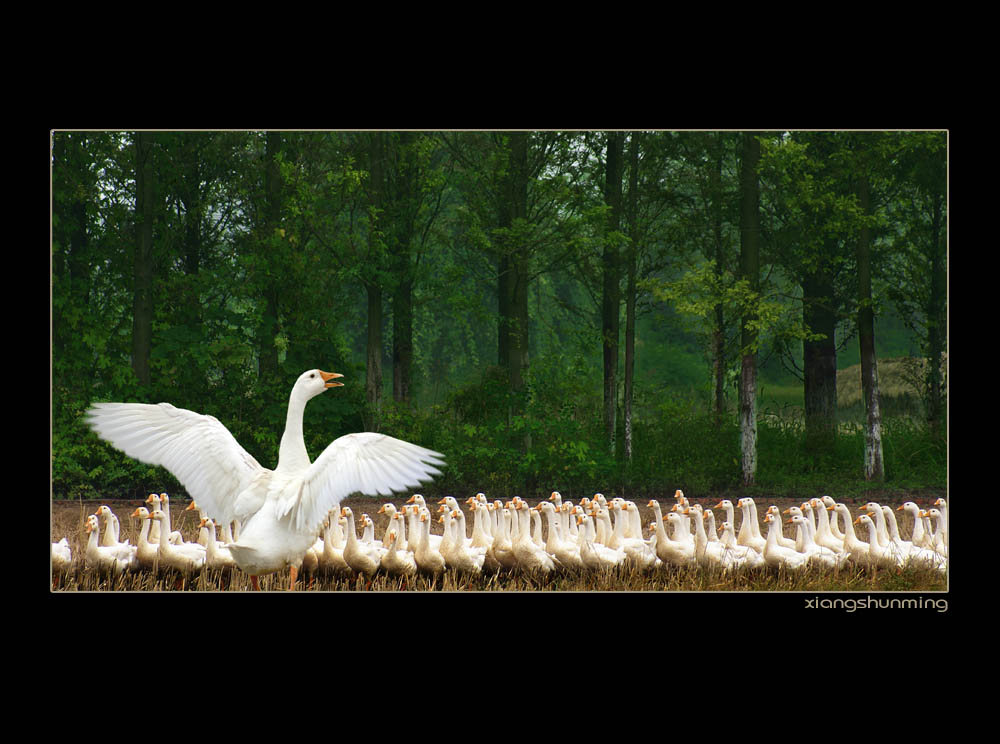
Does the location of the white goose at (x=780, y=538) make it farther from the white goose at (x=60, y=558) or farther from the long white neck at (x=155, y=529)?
the white goose at (x=60, y=558)

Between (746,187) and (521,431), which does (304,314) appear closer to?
(521,431)

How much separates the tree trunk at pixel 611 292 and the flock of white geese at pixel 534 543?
0.63 meters

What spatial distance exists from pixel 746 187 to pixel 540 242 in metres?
1.30

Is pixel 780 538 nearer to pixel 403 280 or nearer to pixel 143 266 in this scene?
pixel 403 280

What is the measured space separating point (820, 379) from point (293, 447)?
3150 millimetres

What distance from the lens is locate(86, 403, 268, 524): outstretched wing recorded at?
17.3 feet

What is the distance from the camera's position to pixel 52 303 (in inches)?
235

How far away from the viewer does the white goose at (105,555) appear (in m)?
5.77

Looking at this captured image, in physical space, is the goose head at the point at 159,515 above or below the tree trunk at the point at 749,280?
below

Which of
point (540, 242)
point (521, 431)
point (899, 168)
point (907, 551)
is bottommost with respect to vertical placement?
point (907, 551)

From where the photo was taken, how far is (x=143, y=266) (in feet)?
20.3

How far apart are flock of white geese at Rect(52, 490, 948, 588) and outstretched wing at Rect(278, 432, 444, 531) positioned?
86 centimetres

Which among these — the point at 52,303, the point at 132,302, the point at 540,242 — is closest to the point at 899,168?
the point at 540,242

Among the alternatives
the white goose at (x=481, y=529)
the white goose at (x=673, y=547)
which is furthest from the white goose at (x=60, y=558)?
the white goose at (x=673, y=547)
